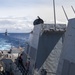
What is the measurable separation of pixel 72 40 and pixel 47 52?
9497 mm

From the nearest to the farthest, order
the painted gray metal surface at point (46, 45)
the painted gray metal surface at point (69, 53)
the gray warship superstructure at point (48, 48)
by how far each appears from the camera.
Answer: the painted gray metal surface at point (69, 53) < the gray warship superstructure at point (48, 48) < the painted gray metal surface at point (46, 45)

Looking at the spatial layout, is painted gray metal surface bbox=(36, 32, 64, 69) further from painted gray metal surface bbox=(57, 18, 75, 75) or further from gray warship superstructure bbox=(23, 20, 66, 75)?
painted gray metal surface bbox=(57, 18, 75, 75)

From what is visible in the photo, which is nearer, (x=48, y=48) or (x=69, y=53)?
(x=69, y=53)

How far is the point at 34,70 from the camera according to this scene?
1037 inches

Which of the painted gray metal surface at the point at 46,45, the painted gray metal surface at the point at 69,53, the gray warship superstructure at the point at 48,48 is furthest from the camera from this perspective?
the painted gray metal surface at the point at 46,45

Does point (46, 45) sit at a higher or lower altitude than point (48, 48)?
higher

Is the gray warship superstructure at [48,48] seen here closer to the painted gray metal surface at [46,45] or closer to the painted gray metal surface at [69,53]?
the painted gray metal surface at [46,45]

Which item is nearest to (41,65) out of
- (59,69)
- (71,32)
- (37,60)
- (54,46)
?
(37,60)

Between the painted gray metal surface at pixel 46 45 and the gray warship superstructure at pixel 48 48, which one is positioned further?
the painted gray metal surface at pixel 46 45

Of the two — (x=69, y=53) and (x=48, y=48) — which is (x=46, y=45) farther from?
(x=69, y=53)

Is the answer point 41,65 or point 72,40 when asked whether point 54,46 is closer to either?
point 41,65

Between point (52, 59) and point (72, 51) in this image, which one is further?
point (52, 59)

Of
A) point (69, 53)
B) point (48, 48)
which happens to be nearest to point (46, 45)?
point (48, 48)

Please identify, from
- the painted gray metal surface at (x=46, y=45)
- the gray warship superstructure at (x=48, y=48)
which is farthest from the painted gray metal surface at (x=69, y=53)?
the painted gray metal surface at (x=46, y=45)
